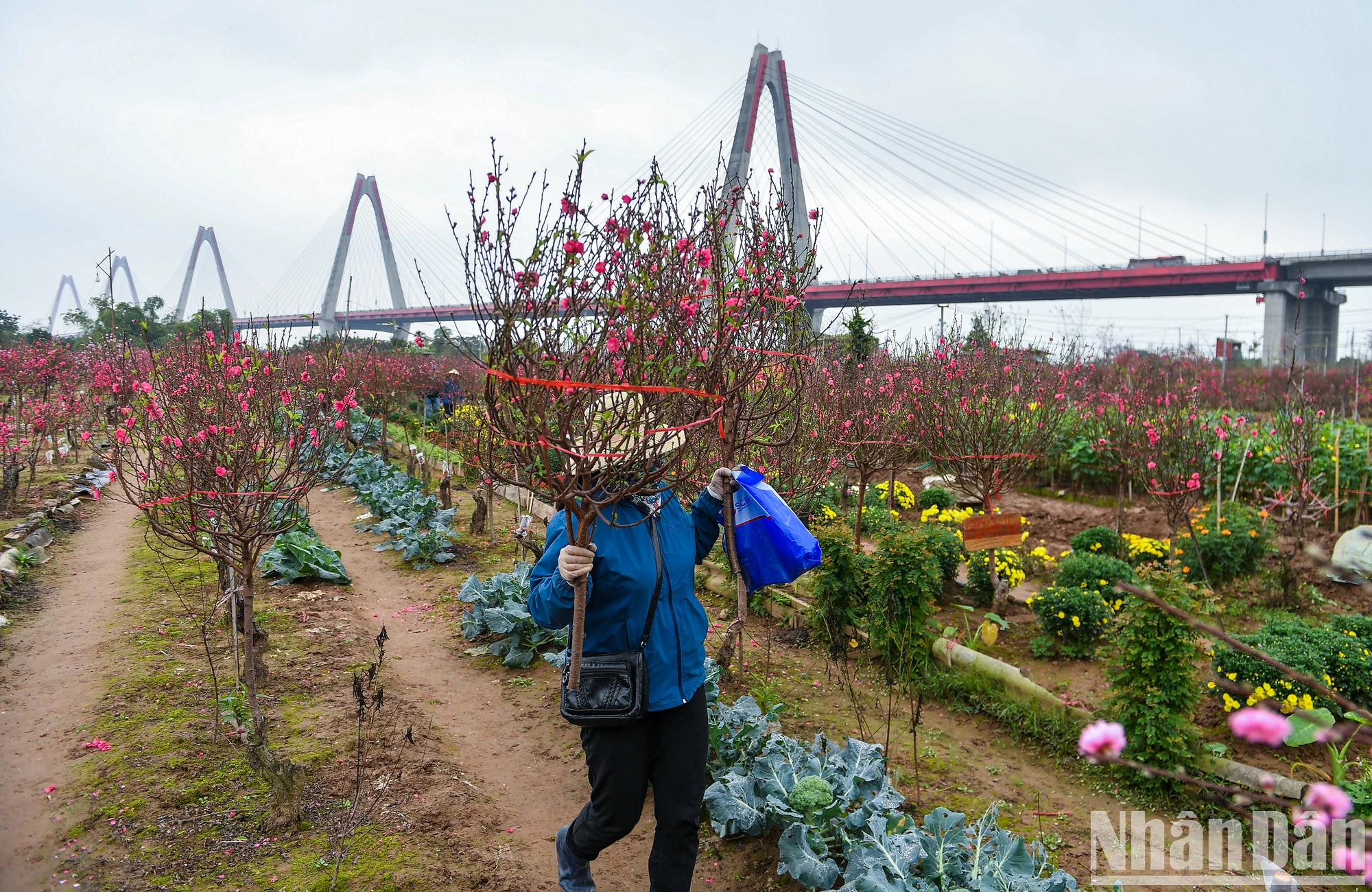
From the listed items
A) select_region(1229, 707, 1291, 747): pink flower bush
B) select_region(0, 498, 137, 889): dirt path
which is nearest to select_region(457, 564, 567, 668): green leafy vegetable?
select_region(0, 498, 137, 889): dirt path

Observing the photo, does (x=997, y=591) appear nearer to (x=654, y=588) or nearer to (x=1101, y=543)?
(x=1101, y=543)

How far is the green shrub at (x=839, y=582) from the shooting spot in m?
5.46

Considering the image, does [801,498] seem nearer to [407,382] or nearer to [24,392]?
[407,382]

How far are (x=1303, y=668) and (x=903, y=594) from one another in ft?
6.83

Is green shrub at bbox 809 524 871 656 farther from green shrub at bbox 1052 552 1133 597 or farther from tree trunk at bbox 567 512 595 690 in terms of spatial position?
tree trunk at bbox 567 512 595 690

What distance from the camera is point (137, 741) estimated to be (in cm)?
398

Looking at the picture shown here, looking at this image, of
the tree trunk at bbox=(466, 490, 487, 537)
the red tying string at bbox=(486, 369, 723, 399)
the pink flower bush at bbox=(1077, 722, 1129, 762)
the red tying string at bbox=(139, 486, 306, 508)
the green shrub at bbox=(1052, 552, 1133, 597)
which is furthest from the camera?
the tree trunk at bbox=(466, 490, 487, 537)

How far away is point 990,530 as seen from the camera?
17.7 feet

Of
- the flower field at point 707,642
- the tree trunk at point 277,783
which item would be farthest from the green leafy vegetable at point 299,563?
the tree trunk at point 277,783

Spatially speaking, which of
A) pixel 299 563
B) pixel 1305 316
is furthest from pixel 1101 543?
pixel 1305 316

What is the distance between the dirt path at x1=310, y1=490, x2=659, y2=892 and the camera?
133 inches

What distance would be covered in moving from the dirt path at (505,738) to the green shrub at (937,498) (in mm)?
5975

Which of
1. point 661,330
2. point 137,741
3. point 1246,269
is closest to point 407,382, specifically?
point 137,741

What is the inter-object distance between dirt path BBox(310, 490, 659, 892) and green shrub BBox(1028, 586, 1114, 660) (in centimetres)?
327
